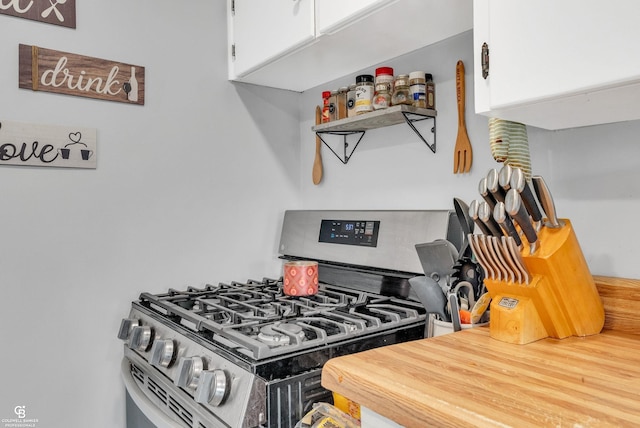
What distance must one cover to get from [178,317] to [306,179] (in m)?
0.92

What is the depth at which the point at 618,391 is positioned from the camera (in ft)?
2.09

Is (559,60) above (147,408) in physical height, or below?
above

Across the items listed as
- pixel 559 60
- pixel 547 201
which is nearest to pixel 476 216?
pixel 547 201

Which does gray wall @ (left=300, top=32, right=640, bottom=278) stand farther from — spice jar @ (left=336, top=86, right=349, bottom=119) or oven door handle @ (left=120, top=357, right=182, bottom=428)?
oven door handle @ (left=120, top=357, right=182, bottom=428)

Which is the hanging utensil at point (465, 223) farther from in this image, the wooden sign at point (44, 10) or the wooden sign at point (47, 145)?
the wooden sign at point (44, 10)

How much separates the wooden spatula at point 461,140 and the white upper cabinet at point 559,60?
0.35 meters

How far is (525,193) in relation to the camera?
2.79 ft

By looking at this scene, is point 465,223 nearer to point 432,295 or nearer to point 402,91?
point 432,295

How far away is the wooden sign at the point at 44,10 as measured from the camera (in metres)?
1.40

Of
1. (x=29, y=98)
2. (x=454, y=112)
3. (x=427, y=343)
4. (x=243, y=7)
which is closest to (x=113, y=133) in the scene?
(x=29, y=98)

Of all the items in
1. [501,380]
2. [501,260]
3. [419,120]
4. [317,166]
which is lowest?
[501,380]

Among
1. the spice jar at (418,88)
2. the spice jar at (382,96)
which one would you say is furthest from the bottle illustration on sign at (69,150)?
the spice jar at (418,88)

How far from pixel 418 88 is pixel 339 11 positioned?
342mm

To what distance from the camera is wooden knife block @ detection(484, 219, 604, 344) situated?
85 cm
